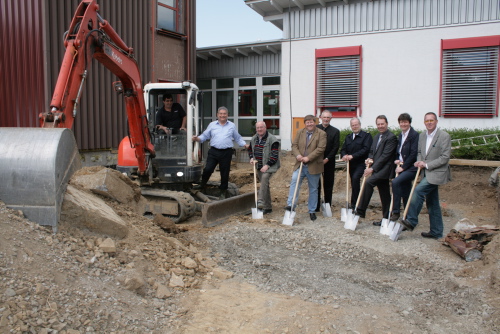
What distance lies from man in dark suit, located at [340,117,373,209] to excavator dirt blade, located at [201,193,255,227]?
6.17ft

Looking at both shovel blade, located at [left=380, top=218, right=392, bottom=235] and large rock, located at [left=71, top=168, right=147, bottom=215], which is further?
shovel blade, located at [left=380, top=218, right=392, bottom=235]

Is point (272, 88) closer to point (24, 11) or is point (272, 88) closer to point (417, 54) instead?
point (417, 54)

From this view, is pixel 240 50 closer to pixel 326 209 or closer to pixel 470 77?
pixel 470 77

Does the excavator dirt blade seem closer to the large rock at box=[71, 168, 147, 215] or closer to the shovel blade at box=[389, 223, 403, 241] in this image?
the large rock at box=[71, 168, 147, 215]

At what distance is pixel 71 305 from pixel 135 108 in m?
4.18

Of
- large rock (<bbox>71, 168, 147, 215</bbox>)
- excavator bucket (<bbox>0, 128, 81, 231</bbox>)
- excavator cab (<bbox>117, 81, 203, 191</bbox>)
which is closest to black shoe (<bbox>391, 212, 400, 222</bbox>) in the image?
excavator cab (<bbox>117, 81, 203, 191</bbox>)

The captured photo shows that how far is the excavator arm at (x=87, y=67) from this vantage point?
17.0ft

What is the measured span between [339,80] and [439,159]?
7.31 m

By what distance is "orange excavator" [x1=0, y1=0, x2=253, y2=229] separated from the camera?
14.2 ft

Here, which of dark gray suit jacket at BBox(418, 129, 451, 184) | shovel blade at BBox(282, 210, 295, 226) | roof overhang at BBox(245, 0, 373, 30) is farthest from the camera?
roof overhang at BBox(245, 0, 373, 30)

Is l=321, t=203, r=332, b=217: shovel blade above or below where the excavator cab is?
below

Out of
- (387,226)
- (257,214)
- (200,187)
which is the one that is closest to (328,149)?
(257,214)

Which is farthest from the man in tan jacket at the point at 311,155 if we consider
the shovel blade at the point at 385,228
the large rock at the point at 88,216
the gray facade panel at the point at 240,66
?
the gray facade panel at the point at 240,66

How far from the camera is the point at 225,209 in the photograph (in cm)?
787
